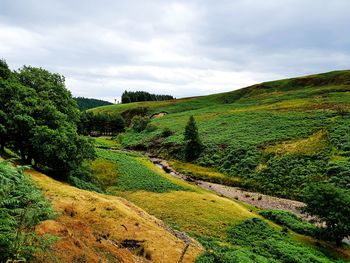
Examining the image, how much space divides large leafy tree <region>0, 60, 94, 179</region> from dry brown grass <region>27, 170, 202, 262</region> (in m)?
4.63

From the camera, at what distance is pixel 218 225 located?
32.9 metres

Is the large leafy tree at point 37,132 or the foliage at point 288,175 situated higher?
the large leafy tree at point 37,132

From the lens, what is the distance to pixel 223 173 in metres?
63.8

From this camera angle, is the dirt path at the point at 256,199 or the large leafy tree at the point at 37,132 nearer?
the large leafy tree at the point at 37,132

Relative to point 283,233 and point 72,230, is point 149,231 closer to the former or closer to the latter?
point 72,230

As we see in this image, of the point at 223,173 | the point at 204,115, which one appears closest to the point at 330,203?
the point at 223,173

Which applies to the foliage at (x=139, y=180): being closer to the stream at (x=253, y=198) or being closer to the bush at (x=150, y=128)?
the stream at (x=253, y=198)

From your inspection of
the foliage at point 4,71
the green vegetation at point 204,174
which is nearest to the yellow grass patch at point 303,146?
the green vegetation at point 204,174

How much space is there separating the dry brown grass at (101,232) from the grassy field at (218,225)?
2913mm

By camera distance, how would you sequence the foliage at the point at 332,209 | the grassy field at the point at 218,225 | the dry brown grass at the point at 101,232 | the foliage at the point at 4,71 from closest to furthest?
the dry brown grass at the point at 101,232 → the grassy field at the point at 218,225 → the foliage at the point at 332,209 → the foliage at the point at 4,71

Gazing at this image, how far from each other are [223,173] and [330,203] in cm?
3159

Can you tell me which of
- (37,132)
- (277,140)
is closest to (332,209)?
(37,132)

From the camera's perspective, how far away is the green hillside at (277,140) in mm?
56031

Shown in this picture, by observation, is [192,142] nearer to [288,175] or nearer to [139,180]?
[288,175]
